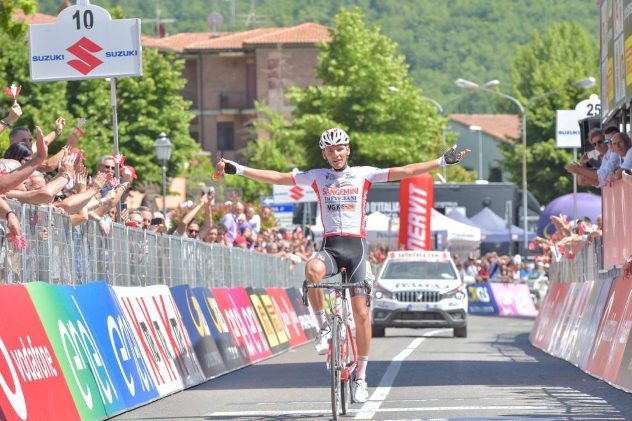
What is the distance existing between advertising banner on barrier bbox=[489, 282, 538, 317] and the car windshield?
21470 mm

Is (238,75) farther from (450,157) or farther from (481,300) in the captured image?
(450,157)

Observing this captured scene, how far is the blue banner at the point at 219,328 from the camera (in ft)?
64.5

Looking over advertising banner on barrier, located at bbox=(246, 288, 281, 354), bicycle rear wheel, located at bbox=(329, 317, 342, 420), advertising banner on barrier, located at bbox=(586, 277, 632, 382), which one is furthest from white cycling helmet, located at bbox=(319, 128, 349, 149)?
advertising banner on barrier, located at bbox=(246, 288, 281, 354)

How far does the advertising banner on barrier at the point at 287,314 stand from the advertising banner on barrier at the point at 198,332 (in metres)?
6.35

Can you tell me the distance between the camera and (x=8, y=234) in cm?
1213

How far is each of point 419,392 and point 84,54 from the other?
5258 mm

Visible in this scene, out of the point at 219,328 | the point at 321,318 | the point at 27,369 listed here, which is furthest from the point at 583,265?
the point at 27,369

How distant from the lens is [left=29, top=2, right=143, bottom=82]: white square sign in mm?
18047

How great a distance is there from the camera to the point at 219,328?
20.1m

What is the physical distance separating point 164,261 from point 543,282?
123 ft

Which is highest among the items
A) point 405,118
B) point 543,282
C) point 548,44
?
point 548,44

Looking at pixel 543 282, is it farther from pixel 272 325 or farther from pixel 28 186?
pixel 28 186

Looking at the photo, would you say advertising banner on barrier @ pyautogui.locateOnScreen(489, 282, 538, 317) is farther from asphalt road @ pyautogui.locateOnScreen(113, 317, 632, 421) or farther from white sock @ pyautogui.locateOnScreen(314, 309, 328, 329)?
white sock @ pyautogui.locateOnScreen(314, 309, 328, 329)

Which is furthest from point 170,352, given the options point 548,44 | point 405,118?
point 548,44
